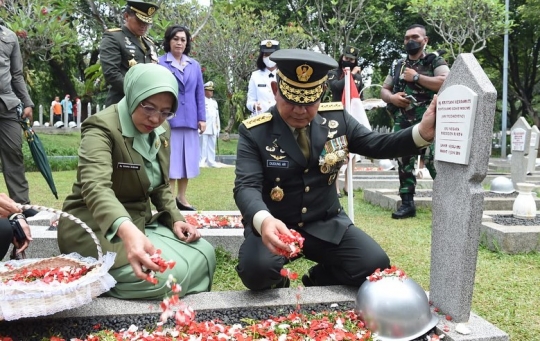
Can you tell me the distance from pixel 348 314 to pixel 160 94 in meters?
1.53

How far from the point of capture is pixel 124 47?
4.94m

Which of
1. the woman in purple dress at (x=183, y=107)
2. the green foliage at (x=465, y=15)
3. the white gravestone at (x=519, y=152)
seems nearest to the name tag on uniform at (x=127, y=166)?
the woman in purple dress at (x=183, y=107)

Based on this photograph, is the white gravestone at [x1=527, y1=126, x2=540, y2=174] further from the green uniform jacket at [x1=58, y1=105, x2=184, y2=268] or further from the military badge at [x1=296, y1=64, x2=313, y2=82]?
the green uniform jacket at [x1=58, y1=105, x2=184, y2=268]

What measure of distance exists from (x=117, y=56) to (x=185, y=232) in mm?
2376

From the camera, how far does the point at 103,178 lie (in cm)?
261

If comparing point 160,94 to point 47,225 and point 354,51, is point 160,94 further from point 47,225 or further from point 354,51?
point 354,51

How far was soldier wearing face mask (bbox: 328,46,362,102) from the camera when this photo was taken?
20.7ft

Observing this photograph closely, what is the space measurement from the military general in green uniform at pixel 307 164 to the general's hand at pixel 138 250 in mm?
671

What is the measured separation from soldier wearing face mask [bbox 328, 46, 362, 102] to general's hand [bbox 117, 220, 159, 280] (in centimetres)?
437

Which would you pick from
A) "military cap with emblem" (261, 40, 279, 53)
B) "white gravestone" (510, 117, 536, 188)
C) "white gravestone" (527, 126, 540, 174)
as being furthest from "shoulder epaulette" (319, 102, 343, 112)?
"white gravestone" (527, 126, 540, 174)

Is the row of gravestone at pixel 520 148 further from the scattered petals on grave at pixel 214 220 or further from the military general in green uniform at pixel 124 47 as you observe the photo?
the military general in green uniform at pixel 124 47

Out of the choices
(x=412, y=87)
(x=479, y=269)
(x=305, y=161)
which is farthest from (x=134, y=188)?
(x=412, y=87)

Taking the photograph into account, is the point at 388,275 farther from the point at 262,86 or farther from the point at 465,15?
the point at 465,15

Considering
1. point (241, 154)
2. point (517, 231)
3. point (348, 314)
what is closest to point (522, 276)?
point (517, 231)
